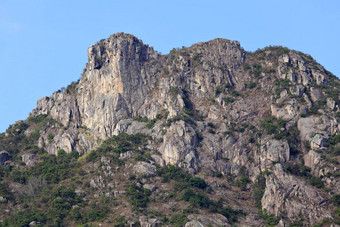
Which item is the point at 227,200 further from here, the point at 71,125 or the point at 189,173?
the point at 71,125

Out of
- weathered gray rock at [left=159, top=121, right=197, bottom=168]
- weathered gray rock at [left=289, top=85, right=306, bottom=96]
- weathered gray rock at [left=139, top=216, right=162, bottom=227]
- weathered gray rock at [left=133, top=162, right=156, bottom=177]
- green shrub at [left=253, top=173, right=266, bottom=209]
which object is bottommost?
weathered gray rock at [left=139, top=216, right=162, bottom=227]

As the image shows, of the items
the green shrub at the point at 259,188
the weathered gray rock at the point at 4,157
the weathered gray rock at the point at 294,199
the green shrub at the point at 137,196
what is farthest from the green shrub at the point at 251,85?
the weathered gray rock at the point at 4,157

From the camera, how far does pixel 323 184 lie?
129750mm

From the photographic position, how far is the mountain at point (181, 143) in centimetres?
12719

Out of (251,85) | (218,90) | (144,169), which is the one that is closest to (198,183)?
(144,169)

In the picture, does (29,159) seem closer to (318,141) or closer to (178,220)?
(178,220)

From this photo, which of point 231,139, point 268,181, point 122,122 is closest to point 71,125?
point 122,122

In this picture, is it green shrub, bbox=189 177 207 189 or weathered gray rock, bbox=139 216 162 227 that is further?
green shrub, bbox=189 177 207 189

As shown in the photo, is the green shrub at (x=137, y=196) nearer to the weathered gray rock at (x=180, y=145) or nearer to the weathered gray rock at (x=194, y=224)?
the weathered gray rock at (x=180, y=145)

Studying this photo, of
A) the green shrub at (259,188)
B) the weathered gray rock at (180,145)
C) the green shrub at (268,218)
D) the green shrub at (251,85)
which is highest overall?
the green shrub at (251,85)

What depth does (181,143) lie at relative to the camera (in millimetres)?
141125

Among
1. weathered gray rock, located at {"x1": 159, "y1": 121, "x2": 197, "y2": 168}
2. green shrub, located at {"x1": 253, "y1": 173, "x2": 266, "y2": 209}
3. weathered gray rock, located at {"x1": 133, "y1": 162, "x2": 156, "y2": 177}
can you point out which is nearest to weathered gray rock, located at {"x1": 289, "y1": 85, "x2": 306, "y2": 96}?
green shrub, located at {"x1": 253, "y1": 173, "x2": 266, "y2": 209}

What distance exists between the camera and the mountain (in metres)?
127

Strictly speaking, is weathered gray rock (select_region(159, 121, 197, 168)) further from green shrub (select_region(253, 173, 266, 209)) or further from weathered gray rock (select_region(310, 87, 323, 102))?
weathered gray rock (select_region(310, 87, 323, 102))
